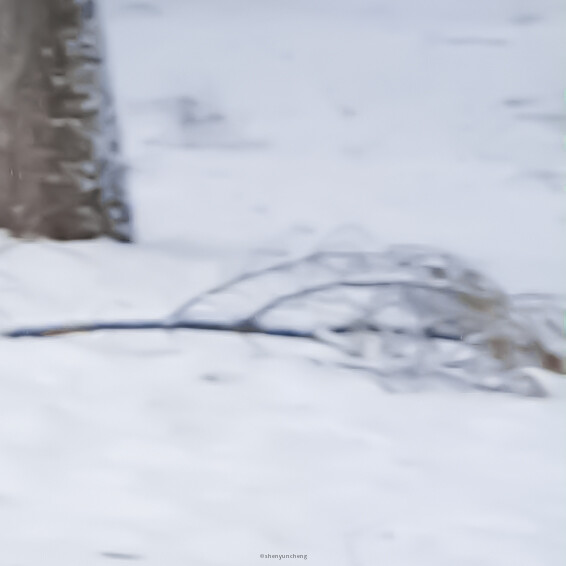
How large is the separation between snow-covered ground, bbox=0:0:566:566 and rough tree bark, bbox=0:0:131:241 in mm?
24

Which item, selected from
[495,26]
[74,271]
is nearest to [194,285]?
[74,271]

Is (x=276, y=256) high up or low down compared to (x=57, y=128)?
down

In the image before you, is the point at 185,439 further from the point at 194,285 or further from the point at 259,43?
the point at 259,43

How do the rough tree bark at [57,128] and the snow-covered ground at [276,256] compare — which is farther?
the rough tree bark at [57,128]

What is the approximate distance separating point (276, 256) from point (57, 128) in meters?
0.25

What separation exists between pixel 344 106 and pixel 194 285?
240 mm

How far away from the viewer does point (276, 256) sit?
714mm

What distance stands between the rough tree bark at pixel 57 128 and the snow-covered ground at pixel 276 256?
0.02m

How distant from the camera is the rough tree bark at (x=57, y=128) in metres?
0.70

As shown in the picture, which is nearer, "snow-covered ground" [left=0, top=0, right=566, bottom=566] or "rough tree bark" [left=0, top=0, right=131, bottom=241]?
"snow-covered ground" [left=0, top=0, right=566, bottom=566]

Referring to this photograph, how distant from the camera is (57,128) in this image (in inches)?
28.3

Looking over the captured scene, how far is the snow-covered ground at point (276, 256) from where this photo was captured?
0.52 metres

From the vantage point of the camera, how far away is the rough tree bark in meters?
0.70

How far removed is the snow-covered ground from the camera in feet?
1.72
